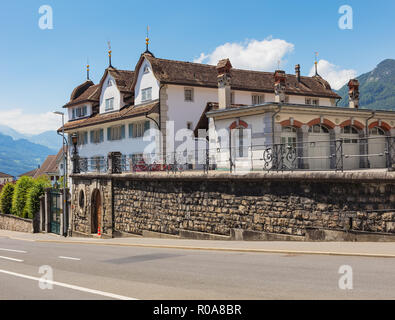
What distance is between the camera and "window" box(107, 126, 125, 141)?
134 ft

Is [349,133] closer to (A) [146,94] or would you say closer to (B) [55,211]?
(A) [146,94]

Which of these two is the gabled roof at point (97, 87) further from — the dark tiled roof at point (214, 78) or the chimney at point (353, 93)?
the chimney at point (353, 93)

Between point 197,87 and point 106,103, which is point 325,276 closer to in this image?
point 197,87

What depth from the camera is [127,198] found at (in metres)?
28.9

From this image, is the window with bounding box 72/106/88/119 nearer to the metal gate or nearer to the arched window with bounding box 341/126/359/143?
the metal gate

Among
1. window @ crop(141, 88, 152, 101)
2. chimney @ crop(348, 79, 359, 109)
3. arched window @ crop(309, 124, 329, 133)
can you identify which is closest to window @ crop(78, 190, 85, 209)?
window @ crop(141, 88, 152, 101)

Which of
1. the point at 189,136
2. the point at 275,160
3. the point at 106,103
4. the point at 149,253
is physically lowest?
the point at 149,253

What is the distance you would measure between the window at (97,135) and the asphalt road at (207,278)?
29.3 m

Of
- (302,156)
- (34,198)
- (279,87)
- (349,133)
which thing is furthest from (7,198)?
(349,133)

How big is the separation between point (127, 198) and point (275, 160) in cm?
1173

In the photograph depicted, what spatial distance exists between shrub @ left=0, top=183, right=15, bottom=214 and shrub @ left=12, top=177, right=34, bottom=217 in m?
3.06
